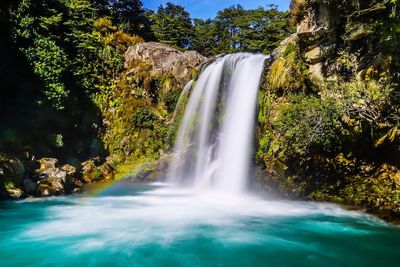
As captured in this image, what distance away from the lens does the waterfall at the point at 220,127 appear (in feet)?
55.2

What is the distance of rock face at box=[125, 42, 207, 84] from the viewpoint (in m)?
23.8

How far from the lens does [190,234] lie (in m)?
9.49

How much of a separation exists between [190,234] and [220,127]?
9.78 metres

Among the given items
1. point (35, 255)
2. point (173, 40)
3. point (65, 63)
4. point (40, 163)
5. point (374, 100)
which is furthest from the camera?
point (173, 40)

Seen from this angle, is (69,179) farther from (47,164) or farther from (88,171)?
(88,171)

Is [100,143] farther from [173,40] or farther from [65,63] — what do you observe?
[173,40]

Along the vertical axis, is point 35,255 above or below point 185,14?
below

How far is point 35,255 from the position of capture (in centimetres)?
791

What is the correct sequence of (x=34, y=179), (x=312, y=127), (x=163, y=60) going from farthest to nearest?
(x=163, y=60), (x=34, y=179), (x=312, y=127)

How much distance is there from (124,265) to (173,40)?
37880 mm

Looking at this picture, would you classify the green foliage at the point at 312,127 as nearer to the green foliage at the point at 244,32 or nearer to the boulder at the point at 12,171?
the boulder at the point at 12,171

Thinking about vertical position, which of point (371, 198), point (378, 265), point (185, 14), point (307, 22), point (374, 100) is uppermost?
point (185, 14)

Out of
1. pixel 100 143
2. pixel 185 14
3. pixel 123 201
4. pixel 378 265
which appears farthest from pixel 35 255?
pixel 185 14

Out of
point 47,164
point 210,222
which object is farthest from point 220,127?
point 47,164
